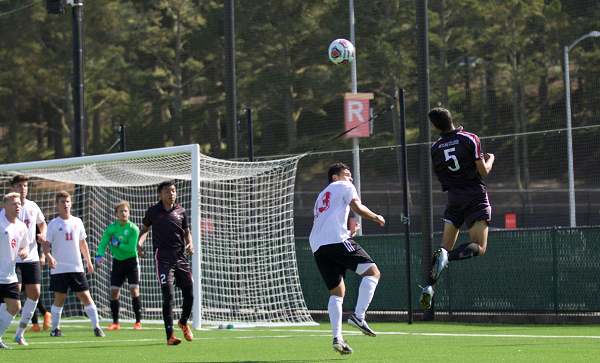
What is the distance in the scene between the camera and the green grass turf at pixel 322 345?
671cm

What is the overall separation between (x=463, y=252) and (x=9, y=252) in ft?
17.3

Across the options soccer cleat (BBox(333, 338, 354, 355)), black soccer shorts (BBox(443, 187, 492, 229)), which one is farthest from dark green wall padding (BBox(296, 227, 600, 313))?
soccer cleat (BBox(333, 338, 354, 355))

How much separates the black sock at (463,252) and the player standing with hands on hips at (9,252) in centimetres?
507

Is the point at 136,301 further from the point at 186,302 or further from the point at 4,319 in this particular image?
the point at 4,319

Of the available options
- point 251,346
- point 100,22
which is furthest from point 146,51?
point 251,346

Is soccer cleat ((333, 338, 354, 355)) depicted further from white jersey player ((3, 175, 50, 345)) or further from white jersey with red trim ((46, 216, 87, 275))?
white jersey with red trim ((46, 216, 87, 275))

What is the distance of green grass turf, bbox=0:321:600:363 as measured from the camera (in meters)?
6.71

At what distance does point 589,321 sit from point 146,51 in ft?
92.2

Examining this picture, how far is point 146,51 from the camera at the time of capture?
115ft

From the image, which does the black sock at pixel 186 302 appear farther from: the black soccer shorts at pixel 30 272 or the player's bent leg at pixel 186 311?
the black soccer shorts at pixel 30 272

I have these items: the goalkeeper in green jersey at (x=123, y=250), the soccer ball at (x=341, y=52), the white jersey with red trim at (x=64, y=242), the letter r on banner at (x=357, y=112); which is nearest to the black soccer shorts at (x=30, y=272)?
the white jersey with red trim at (x=64, y=242)

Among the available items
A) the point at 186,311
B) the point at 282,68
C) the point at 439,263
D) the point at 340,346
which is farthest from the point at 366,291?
the point at 282,68

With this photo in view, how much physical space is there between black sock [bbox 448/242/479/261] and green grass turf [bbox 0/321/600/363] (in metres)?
0.92

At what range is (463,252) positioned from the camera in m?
6.41
